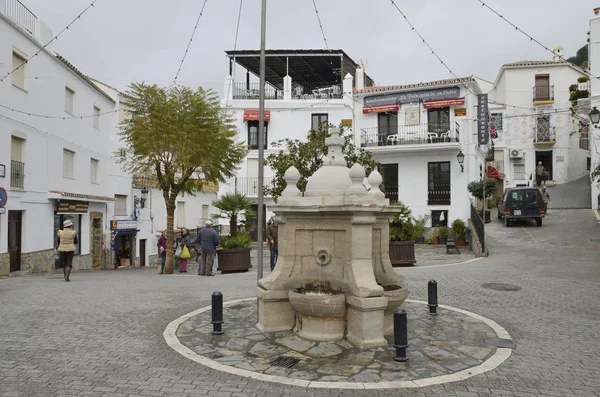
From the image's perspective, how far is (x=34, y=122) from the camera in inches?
642

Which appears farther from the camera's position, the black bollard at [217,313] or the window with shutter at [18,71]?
the window with shutter at [18,71]

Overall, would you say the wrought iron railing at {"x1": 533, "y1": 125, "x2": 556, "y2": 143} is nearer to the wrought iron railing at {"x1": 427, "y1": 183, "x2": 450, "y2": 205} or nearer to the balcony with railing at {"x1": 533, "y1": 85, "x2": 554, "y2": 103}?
the balcony with railing at {"x1": 533, "y1": 85, "x2": 554, "y2": 103}

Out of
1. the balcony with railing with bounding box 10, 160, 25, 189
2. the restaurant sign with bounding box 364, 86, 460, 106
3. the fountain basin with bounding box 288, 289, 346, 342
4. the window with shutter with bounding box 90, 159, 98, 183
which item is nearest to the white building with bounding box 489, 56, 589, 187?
the restaurant sign with bounding box 364, 86, 460, 106

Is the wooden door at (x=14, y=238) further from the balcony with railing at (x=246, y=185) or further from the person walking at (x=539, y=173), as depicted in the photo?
the person walking at (x=539, y=173)

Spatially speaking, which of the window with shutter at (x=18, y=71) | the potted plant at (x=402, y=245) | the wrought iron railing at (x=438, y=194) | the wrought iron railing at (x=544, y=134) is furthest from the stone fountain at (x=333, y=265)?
the wrought iron railing at (x=544, y=134)

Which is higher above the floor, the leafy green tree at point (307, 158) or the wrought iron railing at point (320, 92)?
the wrought iron railing at point (320, 92)

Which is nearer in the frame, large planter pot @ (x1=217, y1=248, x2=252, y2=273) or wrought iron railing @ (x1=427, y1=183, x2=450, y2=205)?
large planter pot @ (x1=217, y1=248, x2=252, y2=273)

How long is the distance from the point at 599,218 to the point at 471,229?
8244 mm

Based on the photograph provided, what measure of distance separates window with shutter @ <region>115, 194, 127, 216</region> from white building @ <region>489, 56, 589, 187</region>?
2587cm

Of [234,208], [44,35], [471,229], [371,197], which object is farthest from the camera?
[471,229]

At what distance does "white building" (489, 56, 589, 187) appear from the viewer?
32812mm

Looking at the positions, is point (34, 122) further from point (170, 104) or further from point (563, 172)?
point (563, 172)

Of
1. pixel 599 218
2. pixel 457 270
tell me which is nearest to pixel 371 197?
pixel 457 270

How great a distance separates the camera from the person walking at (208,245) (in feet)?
43.5
